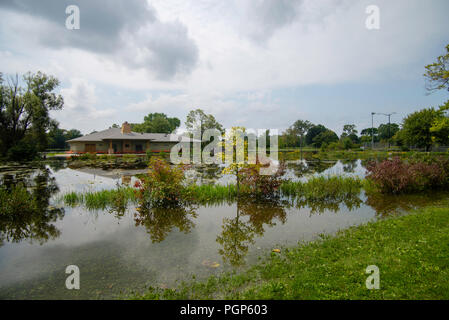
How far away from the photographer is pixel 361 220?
23.1 feet

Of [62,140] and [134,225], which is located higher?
[62,140]

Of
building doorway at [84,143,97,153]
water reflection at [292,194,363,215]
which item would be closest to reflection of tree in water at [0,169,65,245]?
water reflection at [292,194,363,215]

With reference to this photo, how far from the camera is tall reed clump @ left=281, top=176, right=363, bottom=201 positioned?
392 inches

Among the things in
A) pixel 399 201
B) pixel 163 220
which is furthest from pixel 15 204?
pixel 399 201

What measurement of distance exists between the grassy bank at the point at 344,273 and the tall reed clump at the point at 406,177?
569cm

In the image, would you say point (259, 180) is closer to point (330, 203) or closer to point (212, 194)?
point (212, 194)

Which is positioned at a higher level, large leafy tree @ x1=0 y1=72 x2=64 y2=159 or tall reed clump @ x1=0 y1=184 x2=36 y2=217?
large leafy tree @ x1=0 y1=72 x2=64 y2=159

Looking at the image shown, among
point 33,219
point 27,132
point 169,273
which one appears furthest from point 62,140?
point 169,273

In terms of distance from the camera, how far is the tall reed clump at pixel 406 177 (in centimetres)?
1023

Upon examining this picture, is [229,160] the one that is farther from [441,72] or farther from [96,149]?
[96,149]

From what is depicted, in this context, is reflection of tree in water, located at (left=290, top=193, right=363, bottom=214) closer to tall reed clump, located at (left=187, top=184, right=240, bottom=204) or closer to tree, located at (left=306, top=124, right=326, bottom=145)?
tall reed clump, located at (left=187, top=184, right=240, bottom=204)

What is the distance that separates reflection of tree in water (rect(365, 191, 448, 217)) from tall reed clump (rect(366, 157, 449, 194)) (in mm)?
464

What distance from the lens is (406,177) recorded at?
33.5ft
